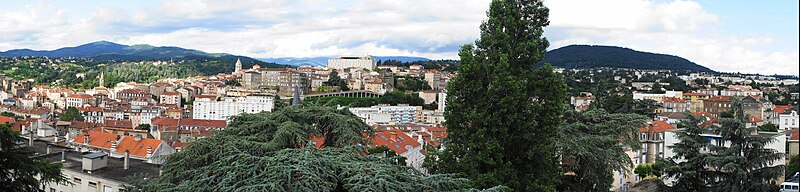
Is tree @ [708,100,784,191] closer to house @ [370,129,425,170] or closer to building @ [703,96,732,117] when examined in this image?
house @ [370,129,425,170]

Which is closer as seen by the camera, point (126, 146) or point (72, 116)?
point (126, 146)

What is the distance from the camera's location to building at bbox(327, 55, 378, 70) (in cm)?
14762

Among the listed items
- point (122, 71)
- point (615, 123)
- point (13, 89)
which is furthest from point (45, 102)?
point (615, 123)

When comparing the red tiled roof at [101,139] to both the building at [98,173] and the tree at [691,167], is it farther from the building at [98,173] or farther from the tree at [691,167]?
the tree at [691,167]

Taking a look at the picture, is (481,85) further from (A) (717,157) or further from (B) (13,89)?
(B) (13,89)

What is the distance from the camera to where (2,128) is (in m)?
10.6

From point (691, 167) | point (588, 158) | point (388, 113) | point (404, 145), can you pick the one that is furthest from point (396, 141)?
point (388, 113)

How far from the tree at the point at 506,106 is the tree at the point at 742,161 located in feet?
11.4

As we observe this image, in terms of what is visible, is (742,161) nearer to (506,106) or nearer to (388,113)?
(506,106)

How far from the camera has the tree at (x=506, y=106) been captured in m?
12.1

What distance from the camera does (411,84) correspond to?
109938mm

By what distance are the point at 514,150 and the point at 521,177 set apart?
1.68 feet

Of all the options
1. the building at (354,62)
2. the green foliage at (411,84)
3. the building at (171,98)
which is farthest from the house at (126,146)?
the building at (354,62)

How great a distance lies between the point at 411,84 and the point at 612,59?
9162cm
